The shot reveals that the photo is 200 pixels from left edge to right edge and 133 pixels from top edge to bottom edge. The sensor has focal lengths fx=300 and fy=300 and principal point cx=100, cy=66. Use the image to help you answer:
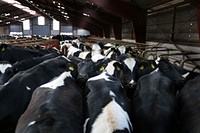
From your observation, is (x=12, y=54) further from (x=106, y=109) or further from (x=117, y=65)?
(x=106, y=109)

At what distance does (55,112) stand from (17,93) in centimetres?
114

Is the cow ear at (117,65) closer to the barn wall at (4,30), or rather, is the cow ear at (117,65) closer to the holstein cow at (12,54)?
the holstein cow at (12,54)

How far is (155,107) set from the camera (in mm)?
2666

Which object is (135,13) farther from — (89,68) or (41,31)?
(41,31)

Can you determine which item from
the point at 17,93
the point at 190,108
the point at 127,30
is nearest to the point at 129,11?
the point at 127,30

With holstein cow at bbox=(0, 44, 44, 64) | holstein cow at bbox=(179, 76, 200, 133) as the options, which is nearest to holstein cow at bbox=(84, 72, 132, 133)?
holstein cow at bbox=(179, 76, 200, 133)

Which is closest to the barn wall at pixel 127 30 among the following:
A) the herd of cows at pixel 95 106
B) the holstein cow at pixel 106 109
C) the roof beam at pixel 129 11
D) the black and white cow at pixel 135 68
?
the roof beam at pixel 129 11

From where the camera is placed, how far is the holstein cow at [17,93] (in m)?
3.02

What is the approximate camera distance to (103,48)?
9.34m

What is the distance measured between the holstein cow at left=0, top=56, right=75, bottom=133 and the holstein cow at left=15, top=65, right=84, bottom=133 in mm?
342

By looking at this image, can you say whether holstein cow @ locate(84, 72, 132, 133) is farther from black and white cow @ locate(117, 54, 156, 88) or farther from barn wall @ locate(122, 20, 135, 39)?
barn wall @ locate(122, 20, 135, 39)

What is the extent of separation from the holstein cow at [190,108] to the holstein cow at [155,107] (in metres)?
0.07

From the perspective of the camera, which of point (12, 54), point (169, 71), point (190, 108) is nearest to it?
point (190, 108)

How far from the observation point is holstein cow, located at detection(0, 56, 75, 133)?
3.02 m
